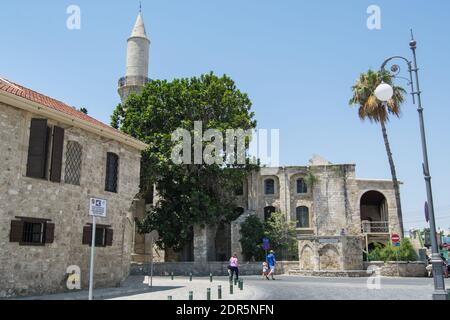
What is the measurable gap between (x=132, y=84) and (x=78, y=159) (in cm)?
2459

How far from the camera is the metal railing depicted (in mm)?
36281

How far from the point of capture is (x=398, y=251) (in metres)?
27.5

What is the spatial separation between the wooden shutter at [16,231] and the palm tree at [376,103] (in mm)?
25451

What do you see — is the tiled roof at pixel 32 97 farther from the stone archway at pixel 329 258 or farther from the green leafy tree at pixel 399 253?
the green leafy tree at pixel 399 253

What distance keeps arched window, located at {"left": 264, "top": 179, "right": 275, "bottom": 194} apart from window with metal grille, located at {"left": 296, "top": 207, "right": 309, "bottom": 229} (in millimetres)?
3024

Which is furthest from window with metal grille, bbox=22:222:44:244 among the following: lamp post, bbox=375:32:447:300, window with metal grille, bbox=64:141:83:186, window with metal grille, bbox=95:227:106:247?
lamp post, bbox=375:32:447:300

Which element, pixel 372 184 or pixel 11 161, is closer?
pixel 11 161

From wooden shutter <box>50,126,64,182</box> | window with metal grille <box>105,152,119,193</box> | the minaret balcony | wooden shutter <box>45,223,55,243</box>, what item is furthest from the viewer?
the minaret balcony

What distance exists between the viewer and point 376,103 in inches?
1230

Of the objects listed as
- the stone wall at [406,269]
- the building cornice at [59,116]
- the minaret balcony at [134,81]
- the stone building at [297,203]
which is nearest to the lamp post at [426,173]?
the building cornice at [59,116]

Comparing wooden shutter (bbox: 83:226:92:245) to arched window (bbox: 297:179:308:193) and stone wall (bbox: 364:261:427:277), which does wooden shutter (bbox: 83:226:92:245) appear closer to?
stone wall (bbox: 364:261:427:277)
